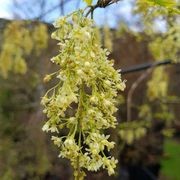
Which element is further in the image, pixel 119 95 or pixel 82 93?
pixel 119 95

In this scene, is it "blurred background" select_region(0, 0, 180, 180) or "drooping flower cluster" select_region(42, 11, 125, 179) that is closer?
"drooping flower cluster" select_region(42, 11, 125, 179)

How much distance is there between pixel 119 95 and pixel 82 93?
203 centimetres

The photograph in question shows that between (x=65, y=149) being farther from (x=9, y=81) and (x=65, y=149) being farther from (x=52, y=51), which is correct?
(x=9, y=81)

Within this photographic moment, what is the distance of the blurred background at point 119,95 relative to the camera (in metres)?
2.31

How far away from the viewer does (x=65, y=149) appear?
0.68 meters

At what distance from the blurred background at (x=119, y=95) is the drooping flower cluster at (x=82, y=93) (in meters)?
0.16

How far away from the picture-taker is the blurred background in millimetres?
2311

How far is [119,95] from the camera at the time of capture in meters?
2.73

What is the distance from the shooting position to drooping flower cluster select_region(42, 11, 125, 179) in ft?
2.21

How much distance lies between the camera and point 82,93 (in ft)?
2.30

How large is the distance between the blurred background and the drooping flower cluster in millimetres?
164

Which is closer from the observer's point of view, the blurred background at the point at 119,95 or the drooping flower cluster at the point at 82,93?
the drooping flower cluster at the point at 82,93

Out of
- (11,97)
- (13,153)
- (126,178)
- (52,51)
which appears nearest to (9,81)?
(11,97)

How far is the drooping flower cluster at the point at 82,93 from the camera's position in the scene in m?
0.67
